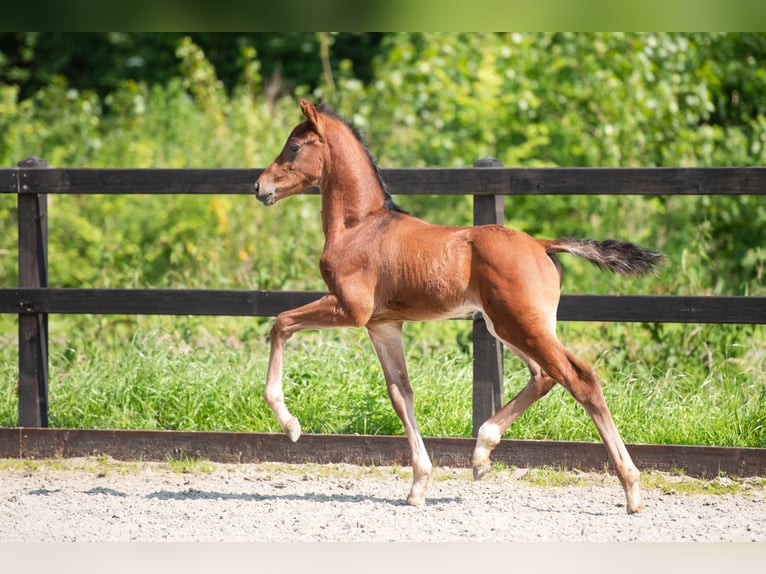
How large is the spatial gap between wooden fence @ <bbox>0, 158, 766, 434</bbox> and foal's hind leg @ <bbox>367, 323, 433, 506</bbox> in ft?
2.18

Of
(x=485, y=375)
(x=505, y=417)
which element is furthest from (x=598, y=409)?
(x=485, y=375)

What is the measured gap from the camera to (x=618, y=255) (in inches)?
187

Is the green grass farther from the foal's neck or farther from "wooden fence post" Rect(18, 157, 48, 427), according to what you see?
the foal's neck

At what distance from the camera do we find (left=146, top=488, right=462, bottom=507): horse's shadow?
16.7 feet

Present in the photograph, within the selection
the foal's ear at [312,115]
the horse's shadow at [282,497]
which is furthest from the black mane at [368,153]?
the horse's shadow at [282,497]

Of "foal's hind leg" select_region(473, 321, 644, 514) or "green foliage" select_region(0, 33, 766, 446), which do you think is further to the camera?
"green foliage" select_region(0, 33, 766, 446)

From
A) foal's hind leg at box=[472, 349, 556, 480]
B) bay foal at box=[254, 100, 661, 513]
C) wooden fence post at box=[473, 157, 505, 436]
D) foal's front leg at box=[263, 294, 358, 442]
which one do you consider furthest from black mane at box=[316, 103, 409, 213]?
foal's hind leg at box=[472, 349, 556, 480]

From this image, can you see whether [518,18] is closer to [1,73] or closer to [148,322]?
[148,322]

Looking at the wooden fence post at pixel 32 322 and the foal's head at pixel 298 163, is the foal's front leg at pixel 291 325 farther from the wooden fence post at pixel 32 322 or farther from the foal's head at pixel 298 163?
the wooden fence post at pixel 32 322

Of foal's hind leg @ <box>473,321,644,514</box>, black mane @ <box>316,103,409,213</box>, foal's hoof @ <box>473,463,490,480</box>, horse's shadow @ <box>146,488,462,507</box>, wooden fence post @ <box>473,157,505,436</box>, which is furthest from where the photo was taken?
wooden fence post @ <box>473,157,505,436</box>

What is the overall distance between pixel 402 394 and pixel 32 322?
2.45 meters

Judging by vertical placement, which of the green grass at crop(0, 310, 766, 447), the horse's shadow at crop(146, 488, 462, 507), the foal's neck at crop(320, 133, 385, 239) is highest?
the foal's neck at crop(320, 133, 385, 239)

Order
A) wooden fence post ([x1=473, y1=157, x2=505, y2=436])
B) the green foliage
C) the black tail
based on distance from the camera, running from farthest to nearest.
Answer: the green foliage
wooden fence post ([x1=473, y1=157, x2=505, y2=436])
the black tail

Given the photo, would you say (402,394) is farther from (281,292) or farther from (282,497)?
(281,292)
